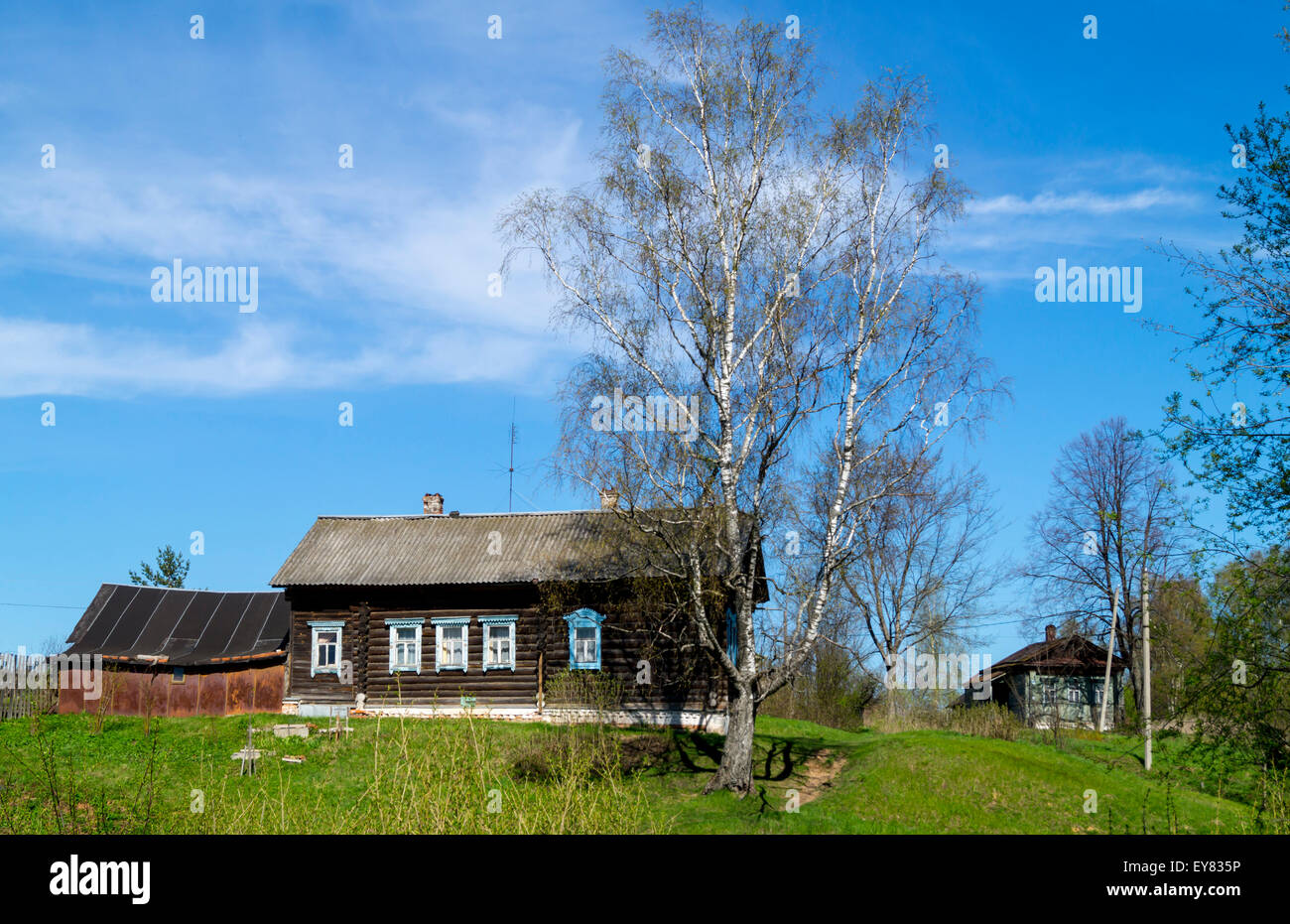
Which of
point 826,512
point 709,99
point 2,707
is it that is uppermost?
point 709,99

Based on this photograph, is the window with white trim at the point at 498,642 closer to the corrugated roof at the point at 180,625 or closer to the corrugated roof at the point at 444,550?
the corrugated roof at the point at 444,550

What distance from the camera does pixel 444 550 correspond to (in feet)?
92.7

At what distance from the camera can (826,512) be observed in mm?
18172

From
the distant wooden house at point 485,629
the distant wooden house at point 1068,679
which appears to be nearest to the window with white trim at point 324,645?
the distant wooden house at point 485,629

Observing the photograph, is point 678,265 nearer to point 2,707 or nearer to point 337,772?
point 337,772

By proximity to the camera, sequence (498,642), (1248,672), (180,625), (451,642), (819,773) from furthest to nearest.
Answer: (180,625) → (451,642) → (498,642) → (819,773) → (1248,672)

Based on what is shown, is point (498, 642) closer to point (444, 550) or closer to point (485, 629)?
point (485, 629)

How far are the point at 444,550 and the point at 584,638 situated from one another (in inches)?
209

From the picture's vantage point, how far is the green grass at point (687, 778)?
43.9 feet

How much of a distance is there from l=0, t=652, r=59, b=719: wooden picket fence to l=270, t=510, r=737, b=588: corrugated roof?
728 cm

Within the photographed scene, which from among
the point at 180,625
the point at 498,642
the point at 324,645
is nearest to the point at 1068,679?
the point at 498,642

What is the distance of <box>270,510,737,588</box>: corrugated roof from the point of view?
2653cm
